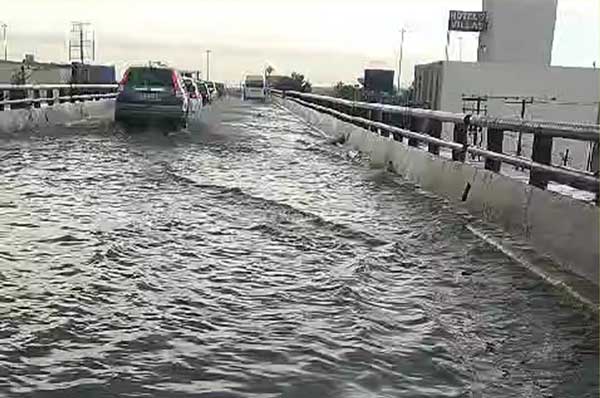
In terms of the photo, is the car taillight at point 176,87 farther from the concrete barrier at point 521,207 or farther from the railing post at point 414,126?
the concrete barrier at point 521,207

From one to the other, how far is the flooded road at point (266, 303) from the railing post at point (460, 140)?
1.84ft

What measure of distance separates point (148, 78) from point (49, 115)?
2.92m

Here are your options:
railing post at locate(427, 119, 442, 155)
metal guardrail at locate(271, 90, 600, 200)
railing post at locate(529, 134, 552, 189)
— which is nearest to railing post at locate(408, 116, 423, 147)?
metal guardrail at locate(271, 90, 600, 200)

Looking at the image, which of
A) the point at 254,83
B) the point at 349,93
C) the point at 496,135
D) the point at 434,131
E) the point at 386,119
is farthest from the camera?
the point at 254,83

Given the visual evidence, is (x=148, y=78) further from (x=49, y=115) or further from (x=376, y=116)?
(x=376, y=116)

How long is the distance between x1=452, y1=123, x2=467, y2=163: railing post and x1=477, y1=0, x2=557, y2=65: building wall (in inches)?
2619

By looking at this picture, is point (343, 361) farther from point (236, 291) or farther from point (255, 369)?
point (236, 291)

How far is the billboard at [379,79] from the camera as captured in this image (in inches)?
2886

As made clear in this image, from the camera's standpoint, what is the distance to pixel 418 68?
73.4m

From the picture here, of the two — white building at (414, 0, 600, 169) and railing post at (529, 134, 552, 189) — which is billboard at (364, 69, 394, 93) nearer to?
white building at (414, 0, 600, 169)

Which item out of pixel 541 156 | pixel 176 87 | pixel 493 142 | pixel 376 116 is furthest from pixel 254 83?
pixel 541 156

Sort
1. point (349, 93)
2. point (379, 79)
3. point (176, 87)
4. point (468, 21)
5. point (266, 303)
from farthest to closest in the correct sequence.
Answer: point (468, 21) → point (379, 79) → point (349, 93) → point (176, 87) → point (266, 303)

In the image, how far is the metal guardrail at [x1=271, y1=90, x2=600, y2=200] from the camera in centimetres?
660

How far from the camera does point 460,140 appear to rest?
1036 cm
